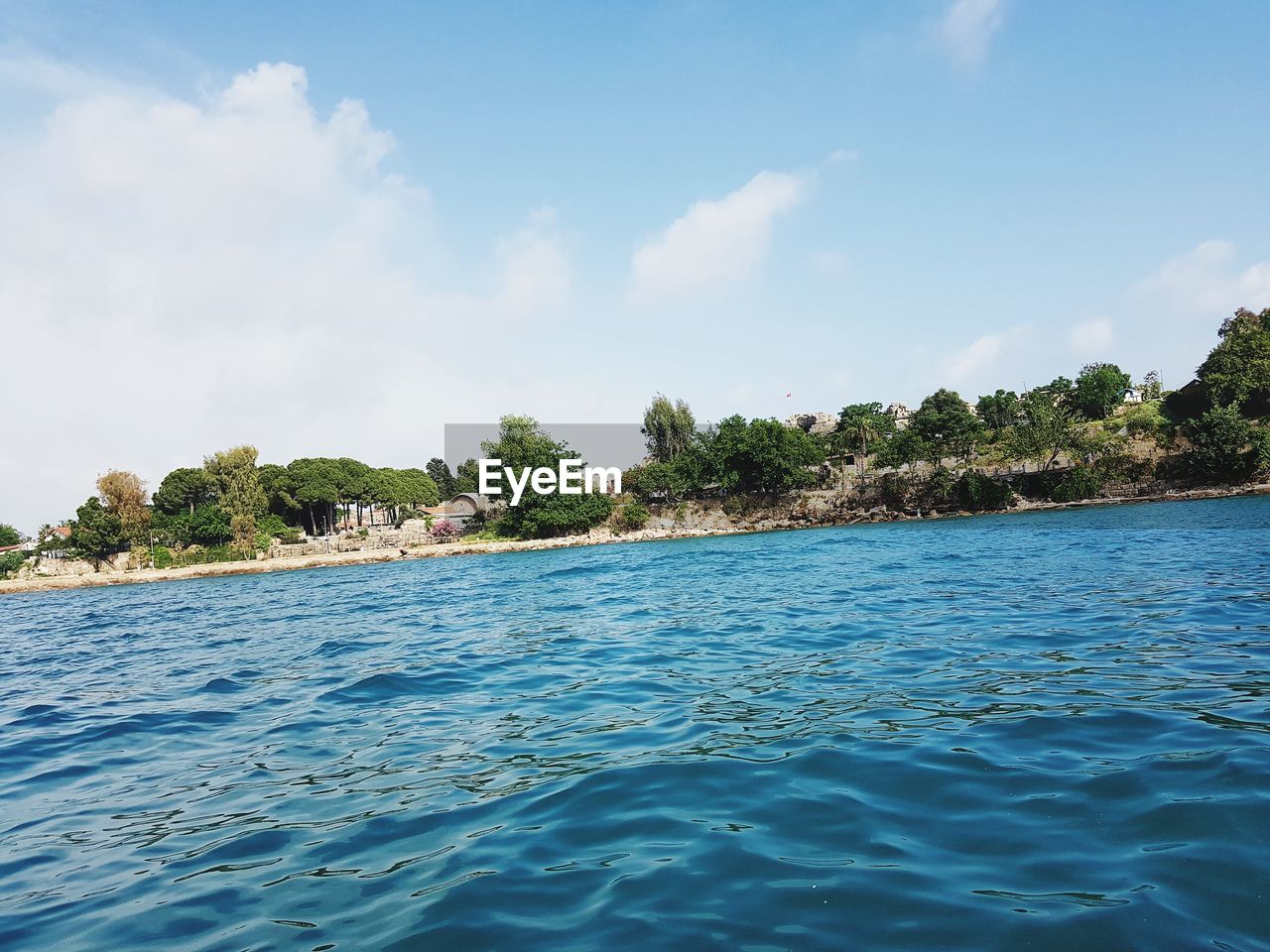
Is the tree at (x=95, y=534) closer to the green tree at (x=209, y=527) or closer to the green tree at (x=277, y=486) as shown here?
the green tree at (x=209, y=527)

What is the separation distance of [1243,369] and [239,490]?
93.9 m

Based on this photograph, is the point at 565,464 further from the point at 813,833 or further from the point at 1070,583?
the point at 813,833

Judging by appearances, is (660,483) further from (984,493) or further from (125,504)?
(125,504)

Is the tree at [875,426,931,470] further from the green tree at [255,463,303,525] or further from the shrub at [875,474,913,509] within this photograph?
the green tree at [255,463,303,525]

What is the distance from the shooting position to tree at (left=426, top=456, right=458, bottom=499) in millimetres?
119037

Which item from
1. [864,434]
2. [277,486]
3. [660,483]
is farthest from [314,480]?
[864,434]

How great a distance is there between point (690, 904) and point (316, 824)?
263cm

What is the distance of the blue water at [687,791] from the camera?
3102mm

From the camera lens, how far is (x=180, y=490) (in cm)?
7438

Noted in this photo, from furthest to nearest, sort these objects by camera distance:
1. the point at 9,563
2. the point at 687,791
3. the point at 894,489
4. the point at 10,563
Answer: the point at 10,563
the point at 9,563
the point at 894,489
the point at 687,791

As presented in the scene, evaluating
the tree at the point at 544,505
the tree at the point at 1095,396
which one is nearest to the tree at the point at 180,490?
the tree at the point at 544,505

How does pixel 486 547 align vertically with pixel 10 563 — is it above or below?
below

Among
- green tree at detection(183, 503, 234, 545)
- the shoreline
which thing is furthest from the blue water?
green tree at detection(183, 503, 234, 545)

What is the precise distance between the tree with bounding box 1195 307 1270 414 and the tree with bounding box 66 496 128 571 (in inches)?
3956
